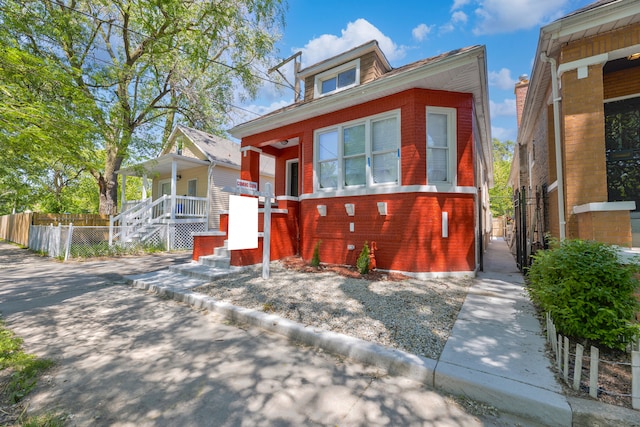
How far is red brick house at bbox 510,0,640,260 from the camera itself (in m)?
3.91

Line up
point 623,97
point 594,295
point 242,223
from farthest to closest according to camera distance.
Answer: point 242,223, point 623,97, point 594,295

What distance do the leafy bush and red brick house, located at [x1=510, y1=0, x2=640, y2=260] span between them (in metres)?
1.40

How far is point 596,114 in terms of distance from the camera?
4.14m

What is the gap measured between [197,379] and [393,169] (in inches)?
221

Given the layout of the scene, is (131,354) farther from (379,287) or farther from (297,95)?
(297,95)

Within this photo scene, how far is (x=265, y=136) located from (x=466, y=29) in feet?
25.2

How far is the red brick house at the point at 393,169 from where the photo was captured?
6.07 m

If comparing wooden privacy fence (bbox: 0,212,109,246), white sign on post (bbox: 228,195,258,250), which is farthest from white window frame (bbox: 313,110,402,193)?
wooden privacy fence (bbox: 0,212,109,246)

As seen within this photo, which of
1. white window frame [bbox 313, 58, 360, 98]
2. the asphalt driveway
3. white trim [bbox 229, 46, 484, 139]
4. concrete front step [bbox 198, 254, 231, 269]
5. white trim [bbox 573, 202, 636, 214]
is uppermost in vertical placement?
white window frame [bbox 313, 58, 360, 98]

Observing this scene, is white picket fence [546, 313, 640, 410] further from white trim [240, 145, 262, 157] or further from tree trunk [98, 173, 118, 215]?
tree trunk [98, 173, 118, 215]

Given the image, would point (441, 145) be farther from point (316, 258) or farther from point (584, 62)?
point (316, 258)

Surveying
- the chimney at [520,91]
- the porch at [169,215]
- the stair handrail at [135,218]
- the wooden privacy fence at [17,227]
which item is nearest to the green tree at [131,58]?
the porch at [169,215]

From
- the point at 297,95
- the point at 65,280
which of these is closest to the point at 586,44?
the point at 65,280

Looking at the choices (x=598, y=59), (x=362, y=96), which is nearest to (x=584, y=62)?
(x=598, y=59)
